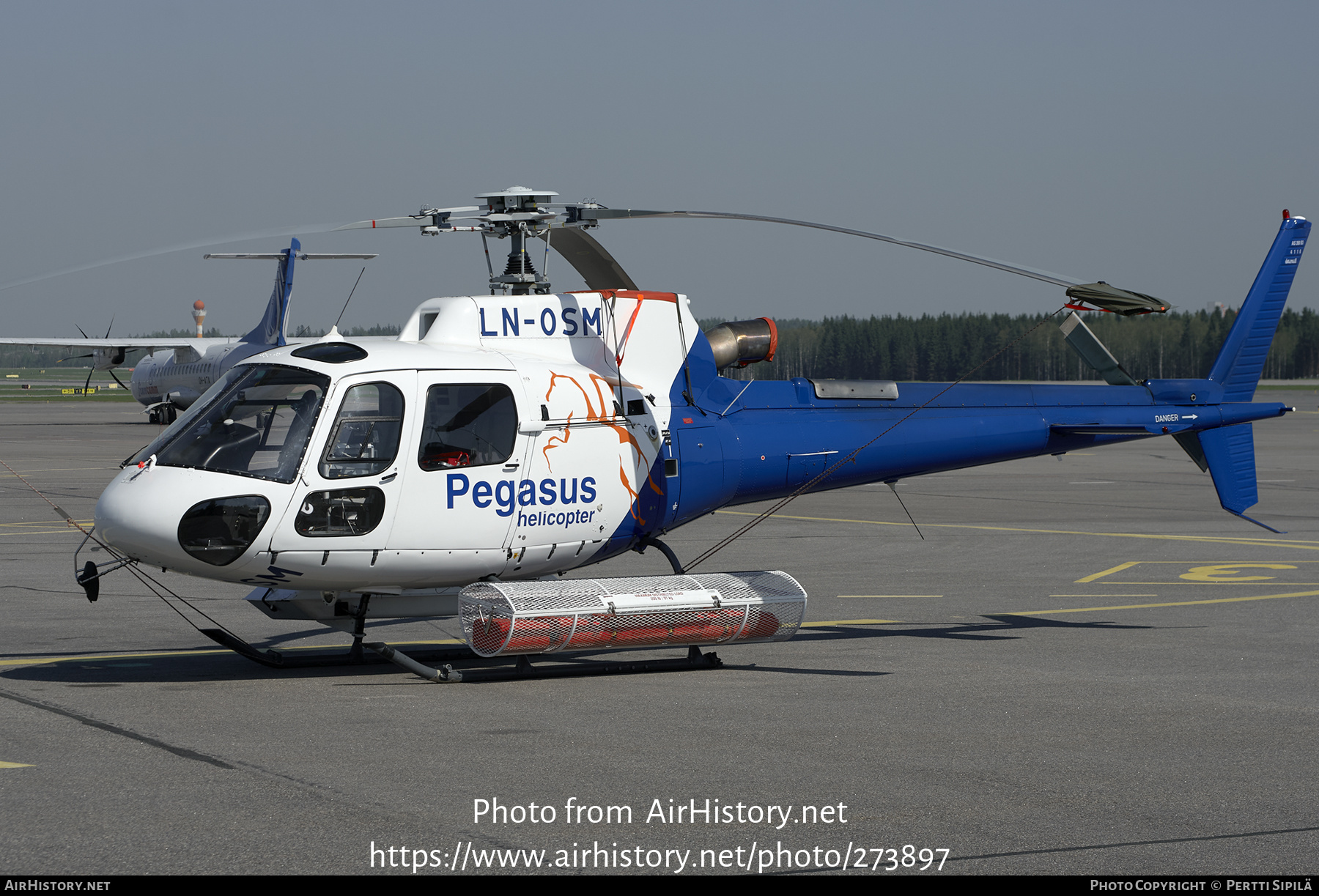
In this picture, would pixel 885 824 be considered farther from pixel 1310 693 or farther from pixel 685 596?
pixel 1310 693

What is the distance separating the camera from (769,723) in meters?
8.75

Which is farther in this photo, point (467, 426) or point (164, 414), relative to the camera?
point (164, 414)

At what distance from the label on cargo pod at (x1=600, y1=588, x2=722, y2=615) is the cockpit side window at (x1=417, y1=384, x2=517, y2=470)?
1458mm

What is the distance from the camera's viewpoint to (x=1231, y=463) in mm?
14688

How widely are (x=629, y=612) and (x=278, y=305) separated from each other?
134ft

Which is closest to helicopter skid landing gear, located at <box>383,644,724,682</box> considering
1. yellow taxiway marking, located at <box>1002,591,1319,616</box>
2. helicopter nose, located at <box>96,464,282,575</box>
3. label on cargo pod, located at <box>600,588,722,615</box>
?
label on cargo pod, located at <box>600,588,722,615</box>

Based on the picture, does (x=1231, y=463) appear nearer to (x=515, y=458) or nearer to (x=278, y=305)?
(x=515, y=458)

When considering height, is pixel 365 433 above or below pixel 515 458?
above

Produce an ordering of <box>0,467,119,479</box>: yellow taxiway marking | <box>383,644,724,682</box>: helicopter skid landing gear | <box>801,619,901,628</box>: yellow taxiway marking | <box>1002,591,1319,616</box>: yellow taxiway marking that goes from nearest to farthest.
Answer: <box>383,644,724,682</box>: helicopter skid landing gear, <box>801,619,901,628</box>: yellow taxiway marking, <box>1002,591,1319,616</box>: yellow taxiway marking, <box>0,467,119,479</box>: yellow taxiway marking

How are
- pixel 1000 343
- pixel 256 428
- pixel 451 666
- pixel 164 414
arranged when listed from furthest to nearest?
pixel 1000 343, pixel 164 414, pixel 451 666, pixel 256 428

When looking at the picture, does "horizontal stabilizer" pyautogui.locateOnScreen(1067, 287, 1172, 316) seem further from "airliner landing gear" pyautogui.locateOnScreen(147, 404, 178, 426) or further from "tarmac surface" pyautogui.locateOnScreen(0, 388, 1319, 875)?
"airliner landing gear" pyautogui.locateOnScreen(147, 404, 178, 426)

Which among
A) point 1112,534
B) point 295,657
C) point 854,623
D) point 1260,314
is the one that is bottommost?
point 1112,534

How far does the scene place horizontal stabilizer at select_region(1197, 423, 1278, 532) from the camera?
14664mm

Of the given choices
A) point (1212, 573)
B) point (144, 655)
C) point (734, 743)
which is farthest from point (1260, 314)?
point (144, 655)
